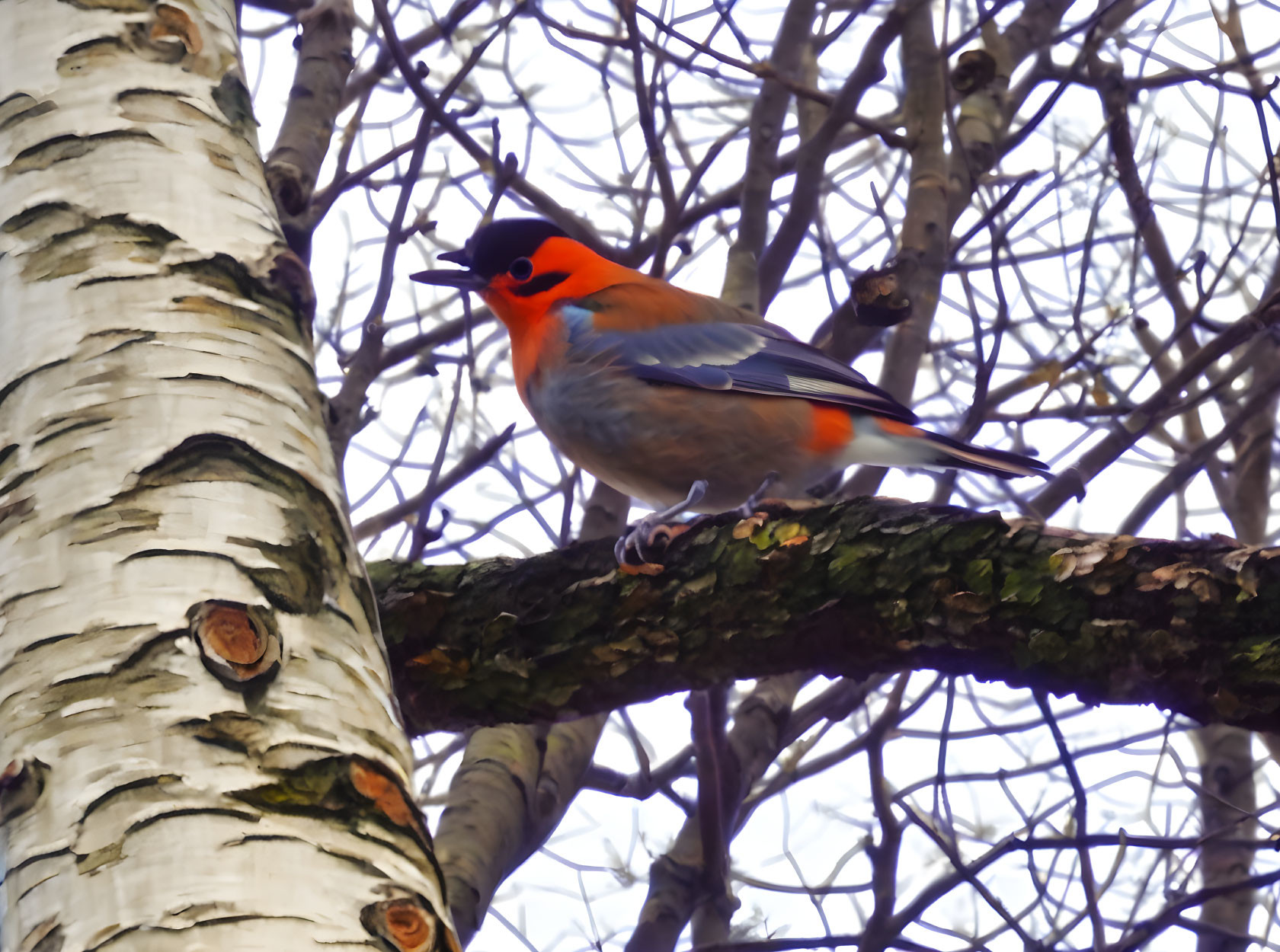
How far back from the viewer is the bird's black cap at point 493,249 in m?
4.06

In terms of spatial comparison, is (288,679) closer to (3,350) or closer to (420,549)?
(3,350)

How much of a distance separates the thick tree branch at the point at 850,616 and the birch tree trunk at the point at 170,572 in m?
0.74

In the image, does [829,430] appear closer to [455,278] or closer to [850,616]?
[455,278]

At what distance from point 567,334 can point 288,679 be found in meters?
2.47

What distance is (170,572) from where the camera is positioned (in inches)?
54.4

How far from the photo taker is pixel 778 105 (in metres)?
3.88

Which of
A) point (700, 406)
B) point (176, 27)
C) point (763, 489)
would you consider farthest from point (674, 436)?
point (176, 27)

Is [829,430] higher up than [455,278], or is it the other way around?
[455,278]

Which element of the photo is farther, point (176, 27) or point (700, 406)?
point (700, 406)

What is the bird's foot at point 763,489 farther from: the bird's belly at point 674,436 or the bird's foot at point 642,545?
the bird's foot at point 642,545

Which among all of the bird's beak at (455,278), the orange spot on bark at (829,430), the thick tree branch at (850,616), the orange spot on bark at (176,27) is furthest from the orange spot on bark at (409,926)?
the bird's beak at (455,278)

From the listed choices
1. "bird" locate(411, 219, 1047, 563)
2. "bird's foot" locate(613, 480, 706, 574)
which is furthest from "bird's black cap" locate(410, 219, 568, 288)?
"bird's foot" locate(613, 480, 706, 574)

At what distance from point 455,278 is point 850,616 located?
234 centimetres

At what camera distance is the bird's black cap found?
4.06 metres
